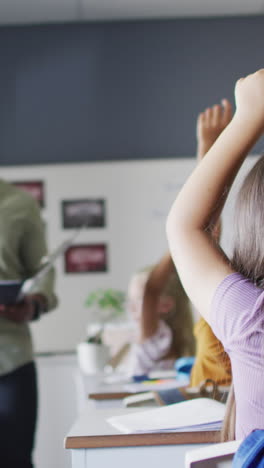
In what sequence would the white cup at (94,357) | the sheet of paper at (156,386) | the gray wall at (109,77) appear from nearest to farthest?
the sheet of paper at (156,386), the white cup at (94,357), the gray wall at (109,77)

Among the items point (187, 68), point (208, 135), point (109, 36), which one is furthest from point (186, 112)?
point (208, 135)

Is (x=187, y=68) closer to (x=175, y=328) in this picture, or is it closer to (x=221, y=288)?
(x=175, y=328)

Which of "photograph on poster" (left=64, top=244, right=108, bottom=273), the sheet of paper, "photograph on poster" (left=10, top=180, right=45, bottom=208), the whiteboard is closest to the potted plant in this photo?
Answer: the whiteboard

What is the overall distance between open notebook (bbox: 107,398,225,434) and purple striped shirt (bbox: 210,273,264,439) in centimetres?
29

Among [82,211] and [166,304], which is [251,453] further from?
[82,211]

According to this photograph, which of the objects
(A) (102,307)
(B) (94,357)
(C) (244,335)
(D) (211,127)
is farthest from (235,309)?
(A) (102,307)

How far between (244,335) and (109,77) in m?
3.69

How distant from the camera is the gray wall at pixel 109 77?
4.28m

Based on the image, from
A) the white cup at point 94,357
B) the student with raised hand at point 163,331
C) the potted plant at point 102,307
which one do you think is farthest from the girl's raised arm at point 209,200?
the potted plant at point 102,307

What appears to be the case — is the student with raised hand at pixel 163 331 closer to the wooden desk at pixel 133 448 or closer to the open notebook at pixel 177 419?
the open notebook at pixel 177 419

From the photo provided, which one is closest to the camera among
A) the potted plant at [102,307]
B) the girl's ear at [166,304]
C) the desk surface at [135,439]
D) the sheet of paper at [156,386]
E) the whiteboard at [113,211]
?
the desk surface at [135,439]

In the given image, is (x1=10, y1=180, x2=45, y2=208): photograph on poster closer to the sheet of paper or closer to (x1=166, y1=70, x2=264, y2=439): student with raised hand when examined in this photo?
the sheet of paper

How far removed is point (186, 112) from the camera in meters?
4.29

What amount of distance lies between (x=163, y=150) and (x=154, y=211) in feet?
1.38
